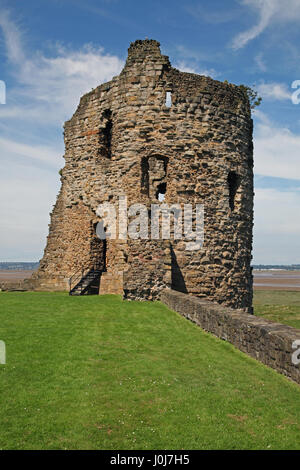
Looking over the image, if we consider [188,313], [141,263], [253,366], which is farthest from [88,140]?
[253,366]

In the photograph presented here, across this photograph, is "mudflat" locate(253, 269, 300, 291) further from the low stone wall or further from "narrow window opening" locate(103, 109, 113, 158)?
the low stone wall

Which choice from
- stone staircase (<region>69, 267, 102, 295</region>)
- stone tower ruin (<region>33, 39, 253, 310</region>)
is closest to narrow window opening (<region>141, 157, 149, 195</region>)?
stone tower ruin (<region>33, 39, 253, 310</region>)

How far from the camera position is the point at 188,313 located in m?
10.2

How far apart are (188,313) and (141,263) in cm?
373

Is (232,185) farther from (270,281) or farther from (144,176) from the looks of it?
(270,281)

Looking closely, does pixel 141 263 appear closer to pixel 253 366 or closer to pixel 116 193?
pixel 116 193

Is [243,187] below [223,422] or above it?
above

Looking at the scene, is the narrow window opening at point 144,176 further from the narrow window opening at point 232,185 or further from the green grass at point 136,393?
the green grass at point 136,393

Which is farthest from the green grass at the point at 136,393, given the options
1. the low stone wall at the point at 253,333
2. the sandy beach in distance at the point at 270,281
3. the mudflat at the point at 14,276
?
the sandy beach in distance at the point at 270,281

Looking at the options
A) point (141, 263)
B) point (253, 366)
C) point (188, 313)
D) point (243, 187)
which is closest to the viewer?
point (253, 366)

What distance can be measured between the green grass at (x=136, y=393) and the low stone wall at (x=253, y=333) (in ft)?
0.60

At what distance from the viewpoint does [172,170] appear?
14641 millimetres

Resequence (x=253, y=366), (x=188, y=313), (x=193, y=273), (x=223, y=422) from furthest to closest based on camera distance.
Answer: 1. (x=193, y=273)
2. (x=188, y=313)
3. (x=253, y=366)
4. (x=223, y=422)

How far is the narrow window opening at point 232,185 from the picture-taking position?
15852mm
